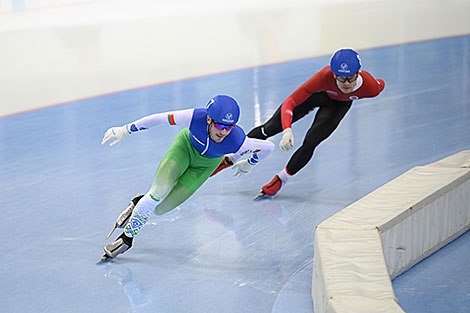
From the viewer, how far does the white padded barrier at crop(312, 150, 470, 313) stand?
11.1 feet

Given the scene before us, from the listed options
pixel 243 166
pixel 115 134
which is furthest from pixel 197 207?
pixel 115 134

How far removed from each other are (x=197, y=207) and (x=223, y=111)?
1588 millimetres

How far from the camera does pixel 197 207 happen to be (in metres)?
5.73

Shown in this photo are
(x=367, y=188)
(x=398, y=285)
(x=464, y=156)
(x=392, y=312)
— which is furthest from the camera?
(x=367, y=188)

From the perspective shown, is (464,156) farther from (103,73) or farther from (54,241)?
(103,73)

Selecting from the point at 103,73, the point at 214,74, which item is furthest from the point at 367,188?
the point at 103,73

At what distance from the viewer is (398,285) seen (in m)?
4.21

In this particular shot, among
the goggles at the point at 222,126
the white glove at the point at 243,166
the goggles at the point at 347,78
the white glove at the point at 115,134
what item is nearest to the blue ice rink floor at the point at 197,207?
the white glove at the point at 243,166

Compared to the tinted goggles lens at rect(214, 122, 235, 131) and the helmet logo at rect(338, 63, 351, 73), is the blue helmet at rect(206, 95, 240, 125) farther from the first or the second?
the helmet logo at rect(338, 63, 351, 73)

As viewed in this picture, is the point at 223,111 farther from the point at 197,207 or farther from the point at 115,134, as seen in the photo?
the point at 197,207

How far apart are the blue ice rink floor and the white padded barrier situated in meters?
0.18

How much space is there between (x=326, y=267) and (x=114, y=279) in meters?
1.61

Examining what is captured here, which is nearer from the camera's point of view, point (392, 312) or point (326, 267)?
point (392, 312)

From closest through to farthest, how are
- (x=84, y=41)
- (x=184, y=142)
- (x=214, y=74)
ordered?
(x=184, y=142) < (x=214, y=74) < (x=84, y=41)
